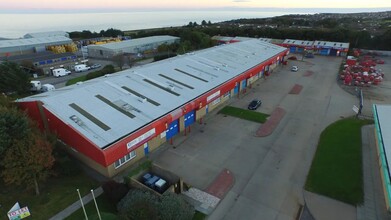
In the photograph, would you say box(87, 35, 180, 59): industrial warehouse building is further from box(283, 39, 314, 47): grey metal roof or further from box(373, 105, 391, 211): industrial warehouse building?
box(373, 105, 391, 211): industrial warehouse building

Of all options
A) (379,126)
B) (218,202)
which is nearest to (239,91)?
(379,126)

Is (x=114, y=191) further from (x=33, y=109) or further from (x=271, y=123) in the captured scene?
(x=271, y=123)

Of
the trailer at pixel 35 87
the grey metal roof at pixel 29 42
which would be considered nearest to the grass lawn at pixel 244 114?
the trailer at pixel 35 87

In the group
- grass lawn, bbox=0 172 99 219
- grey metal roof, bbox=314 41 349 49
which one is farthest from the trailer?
grey metal roof, bbox=314 41 349 49

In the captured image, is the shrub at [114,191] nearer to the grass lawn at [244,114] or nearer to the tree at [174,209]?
the tree at [174,209]

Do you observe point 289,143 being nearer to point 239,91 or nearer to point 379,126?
point 379,126
